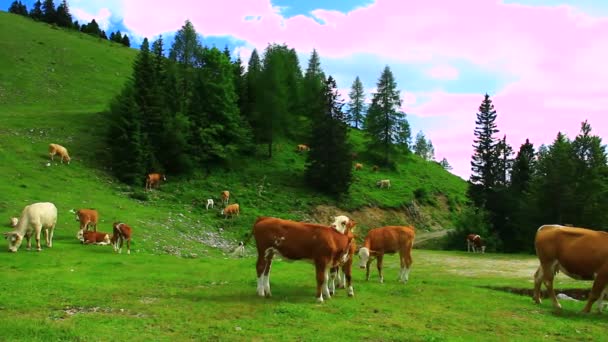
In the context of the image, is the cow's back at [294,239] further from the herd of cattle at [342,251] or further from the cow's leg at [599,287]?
the cow's leg at [599,287]

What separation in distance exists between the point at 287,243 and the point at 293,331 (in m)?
3.99

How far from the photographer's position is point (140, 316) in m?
10.8

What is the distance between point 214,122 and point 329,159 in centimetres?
1436

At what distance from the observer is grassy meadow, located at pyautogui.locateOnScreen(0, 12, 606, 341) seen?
10.4 metres

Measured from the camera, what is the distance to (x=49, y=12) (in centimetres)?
12644

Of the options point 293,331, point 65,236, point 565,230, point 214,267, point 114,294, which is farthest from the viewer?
point 65,236

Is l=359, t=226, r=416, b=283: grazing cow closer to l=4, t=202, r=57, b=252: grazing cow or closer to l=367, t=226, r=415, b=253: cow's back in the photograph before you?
l=367, t=226, r=415, b=253: cow's back

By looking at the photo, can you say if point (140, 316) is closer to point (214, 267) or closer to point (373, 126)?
point (214, 267)

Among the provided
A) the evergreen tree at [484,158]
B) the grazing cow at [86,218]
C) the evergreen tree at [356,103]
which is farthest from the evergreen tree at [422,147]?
the grazing cow at [86,218]

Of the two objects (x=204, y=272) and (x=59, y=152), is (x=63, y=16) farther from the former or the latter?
(x=204, y=272)

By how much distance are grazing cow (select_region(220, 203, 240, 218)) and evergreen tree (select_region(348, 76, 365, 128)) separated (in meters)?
73.0

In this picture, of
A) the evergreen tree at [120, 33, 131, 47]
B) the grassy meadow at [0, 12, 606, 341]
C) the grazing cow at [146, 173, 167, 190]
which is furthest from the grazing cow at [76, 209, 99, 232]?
the evergreen tree at [120, 33, 131, 47]

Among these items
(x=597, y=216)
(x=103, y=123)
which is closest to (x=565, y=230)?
(x=597, y=216)

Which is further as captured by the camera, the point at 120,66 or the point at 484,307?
the point at 120,66
